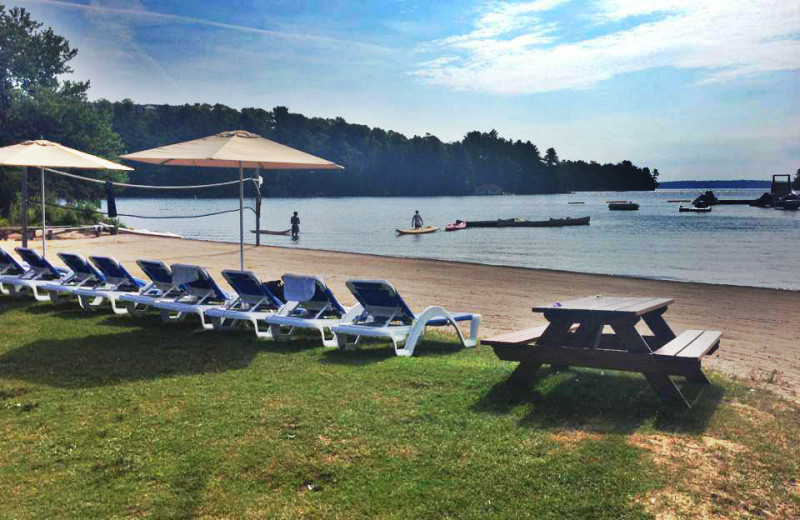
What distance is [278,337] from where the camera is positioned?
8.44 meters

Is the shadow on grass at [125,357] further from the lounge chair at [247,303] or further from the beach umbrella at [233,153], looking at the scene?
the beach umbrella at [233,153]

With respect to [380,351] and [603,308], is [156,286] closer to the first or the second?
[380,351]

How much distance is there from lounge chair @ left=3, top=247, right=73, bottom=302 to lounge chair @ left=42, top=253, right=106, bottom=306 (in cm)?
12

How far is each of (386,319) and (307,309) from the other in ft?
3.57

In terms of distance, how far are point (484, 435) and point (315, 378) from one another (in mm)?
2129

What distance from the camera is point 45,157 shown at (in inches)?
425

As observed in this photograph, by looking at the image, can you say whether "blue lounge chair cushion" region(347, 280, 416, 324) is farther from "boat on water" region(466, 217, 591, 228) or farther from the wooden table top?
"boat on water" region(466, 217, 591, 228)

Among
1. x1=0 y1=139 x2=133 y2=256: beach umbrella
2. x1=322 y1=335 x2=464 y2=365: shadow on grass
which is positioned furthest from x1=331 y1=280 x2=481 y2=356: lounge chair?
x1=0 y1=139 x2=133 y2=256: beach umbrella

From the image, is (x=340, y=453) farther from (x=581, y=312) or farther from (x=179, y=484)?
(x=581, y=312)

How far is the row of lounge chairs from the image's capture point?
778 centimetres

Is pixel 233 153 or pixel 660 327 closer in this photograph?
pixel 660 327

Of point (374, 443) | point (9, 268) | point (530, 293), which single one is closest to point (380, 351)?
point (374, 443)

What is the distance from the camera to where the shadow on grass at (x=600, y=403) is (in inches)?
201

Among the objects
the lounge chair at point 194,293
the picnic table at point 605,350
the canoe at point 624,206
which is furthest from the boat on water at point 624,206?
the picnic table at point 605,350
